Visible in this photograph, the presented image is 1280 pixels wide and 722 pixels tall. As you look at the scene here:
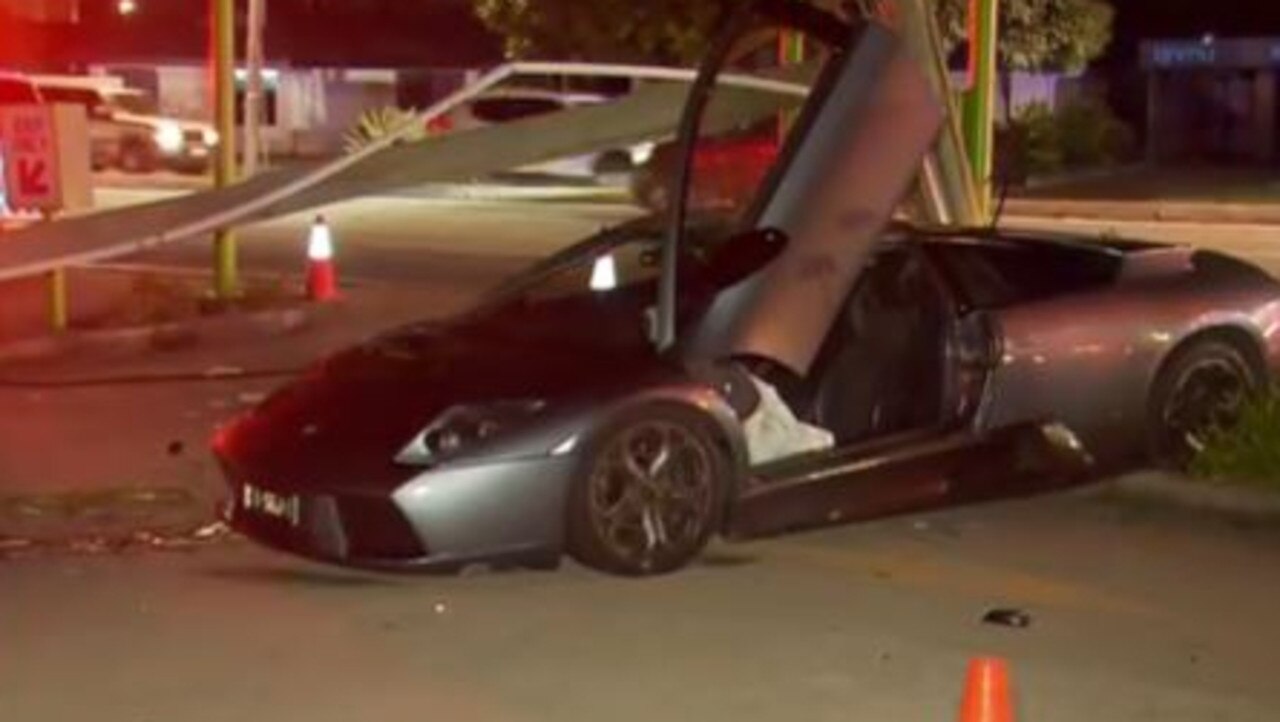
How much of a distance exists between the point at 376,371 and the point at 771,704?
A: 2500mm

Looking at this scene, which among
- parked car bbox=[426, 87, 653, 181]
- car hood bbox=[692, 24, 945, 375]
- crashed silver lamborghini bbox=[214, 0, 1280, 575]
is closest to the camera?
crashed silver lamborghini bbox=[214, 0, 1280, 575]

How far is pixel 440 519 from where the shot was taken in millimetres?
7793

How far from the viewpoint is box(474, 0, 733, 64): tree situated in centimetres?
3622

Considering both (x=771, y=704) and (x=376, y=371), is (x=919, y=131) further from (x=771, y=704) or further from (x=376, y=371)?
(x=771, y=704)

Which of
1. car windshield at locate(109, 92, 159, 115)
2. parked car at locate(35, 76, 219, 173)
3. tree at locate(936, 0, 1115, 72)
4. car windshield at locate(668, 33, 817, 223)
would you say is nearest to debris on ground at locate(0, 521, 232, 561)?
car windshield at locate(668, 33, 817, 223)

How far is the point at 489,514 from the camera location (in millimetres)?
7871

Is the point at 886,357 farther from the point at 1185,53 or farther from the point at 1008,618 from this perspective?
the point at 1185,53

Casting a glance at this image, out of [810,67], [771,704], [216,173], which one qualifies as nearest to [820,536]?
[771,704]

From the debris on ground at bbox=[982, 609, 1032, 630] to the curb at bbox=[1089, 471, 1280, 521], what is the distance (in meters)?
1.96

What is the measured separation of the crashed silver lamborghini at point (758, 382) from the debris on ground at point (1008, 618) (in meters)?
0.92

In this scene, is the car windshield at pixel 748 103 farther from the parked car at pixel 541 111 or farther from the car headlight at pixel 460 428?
the parked car at pixel 541 111

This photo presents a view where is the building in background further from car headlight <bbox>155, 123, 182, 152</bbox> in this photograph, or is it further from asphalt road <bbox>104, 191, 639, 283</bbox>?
asphalt road <bbox>104, 191, 639, 283</bbox>

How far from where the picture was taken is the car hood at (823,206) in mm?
8383

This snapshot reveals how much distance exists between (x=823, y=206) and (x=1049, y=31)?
101 feet
